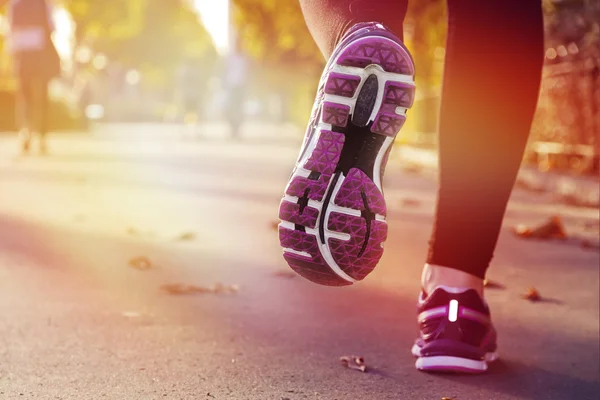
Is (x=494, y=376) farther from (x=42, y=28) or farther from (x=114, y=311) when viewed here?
(x=42, y=28)

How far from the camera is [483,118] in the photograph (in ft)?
7.50

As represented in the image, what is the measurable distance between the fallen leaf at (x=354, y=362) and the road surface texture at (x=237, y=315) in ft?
0.08

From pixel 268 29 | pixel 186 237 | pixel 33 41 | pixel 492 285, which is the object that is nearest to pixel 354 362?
pixel 492 285

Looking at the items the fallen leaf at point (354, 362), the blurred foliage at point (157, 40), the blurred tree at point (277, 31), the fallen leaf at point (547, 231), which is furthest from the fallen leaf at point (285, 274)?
the blurred foliage at point (157, 40)

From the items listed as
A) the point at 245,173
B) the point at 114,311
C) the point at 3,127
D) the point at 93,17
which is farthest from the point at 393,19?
the point at 93,17

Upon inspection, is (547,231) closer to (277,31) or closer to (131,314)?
(131,314)

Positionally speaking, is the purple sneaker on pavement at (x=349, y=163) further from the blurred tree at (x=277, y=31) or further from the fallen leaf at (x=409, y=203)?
the blurred tree at (x=277, y=31)

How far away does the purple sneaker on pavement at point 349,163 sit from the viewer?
69.8 inches

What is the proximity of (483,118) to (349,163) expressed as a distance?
2.04 feet

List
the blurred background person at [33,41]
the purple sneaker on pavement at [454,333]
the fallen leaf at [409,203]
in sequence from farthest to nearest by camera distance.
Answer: the blurred background person at [33,41] → the fallen leaf at [409,203] → the purple sneaker on pavement at [454,333]

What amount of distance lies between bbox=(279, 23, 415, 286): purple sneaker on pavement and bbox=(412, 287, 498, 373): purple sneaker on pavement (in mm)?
431

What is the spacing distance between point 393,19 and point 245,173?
7868 mm

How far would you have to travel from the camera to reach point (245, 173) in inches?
384

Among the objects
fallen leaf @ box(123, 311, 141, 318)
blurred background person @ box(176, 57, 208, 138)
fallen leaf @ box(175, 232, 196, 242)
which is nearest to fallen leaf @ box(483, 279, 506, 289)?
fallen leaf @ box(123, 311, 141, 318)
